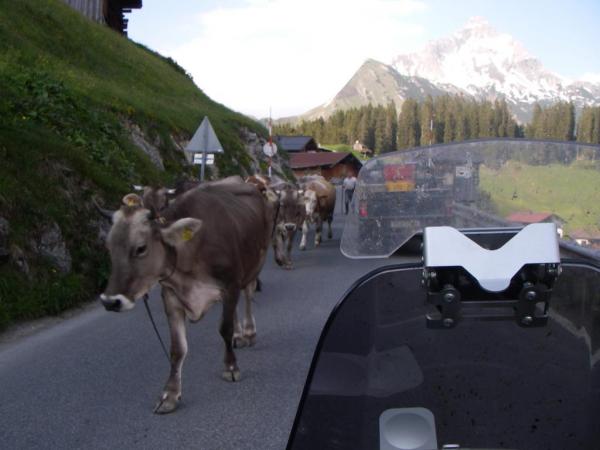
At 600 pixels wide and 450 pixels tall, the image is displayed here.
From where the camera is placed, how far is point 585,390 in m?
2.73

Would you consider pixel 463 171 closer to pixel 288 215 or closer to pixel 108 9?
pixel 288 215

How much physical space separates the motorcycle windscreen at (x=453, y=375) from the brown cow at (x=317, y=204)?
1579 centimetres

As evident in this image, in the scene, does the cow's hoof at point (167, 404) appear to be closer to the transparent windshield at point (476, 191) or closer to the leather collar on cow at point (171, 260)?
the leather collar on cow at point (171, 260)

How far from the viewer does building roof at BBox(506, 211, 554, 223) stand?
3.22 metres

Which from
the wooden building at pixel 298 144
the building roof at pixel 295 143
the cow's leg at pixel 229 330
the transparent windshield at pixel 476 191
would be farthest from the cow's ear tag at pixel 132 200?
the wooden building at pixel 298 144

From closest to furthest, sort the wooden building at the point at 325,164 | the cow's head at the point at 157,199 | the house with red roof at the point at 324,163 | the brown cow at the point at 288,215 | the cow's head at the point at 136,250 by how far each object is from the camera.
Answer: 1. the cow's head at the point at 136,250
2. the cow's head at the point at 157,199
3. the brown cow at the point at 288,215
4. the house with red roof at the point at 324,163
5. the wooden building at the point at 325,164

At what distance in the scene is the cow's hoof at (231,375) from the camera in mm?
6492

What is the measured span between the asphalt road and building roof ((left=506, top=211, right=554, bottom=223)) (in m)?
2.43

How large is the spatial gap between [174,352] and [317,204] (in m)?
14.8

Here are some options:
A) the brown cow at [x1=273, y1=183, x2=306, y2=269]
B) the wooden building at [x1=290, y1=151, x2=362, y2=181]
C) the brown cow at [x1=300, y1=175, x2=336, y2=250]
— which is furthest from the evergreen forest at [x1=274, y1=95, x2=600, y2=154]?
the brown cow at [x1=273, y1=183, x2=306, y2=269]

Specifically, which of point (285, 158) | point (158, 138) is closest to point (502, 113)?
point (285, 158)

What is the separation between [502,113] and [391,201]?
12449 centimetres

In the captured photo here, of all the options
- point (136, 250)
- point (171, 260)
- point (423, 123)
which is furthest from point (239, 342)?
point (423, 123)

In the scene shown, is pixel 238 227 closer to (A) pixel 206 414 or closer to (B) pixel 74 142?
(A) pixel 206 414
